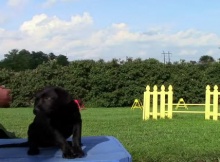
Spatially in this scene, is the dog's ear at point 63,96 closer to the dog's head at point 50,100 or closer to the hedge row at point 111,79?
the dog's head at point 50,100

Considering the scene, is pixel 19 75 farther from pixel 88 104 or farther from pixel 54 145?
pixel 54 145

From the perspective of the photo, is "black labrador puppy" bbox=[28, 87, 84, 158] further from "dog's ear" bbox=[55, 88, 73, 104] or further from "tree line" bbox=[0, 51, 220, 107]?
"tree line" bbox=[0, 51, 220, 107]

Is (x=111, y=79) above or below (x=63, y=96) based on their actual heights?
below

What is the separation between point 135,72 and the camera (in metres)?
29.9

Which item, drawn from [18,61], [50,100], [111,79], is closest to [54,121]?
[50,100]

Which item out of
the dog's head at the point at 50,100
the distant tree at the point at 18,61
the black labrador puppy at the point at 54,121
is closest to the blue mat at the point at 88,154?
the black labrador puppy at the point at 54,121

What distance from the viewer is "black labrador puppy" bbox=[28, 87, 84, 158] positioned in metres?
3.20

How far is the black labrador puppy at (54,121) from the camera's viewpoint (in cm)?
320

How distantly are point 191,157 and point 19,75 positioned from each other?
23953mm

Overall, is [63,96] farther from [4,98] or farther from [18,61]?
[18,61]

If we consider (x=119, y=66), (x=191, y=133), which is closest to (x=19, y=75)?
(x=119, y=66)

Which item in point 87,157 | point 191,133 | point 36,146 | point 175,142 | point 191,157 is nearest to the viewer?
point 87,157

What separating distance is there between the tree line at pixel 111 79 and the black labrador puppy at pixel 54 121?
25929mm

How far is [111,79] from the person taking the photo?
29641mm
